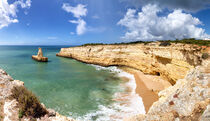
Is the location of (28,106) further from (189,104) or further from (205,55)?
(205,55)

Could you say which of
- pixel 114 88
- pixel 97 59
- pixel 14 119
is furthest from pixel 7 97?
pixel 97 59

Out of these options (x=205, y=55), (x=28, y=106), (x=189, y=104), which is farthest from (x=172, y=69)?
(x=28, y=106)

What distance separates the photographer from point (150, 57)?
21375 millimetres

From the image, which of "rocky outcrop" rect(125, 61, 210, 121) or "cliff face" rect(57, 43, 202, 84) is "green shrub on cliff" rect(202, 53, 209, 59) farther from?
"rocky outcrop" rect(125, 61, 210, 121)

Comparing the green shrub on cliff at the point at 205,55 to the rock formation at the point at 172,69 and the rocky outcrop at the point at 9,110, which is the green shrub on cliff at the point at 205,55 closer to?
the rock formation at the point at 172,69

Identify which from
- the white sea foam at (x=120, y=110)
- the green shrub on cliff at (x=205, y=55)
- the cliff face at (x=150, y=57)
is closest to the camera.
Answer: the white sea foam at (x=120, y=110)

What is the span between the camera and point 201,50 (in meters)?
11.2

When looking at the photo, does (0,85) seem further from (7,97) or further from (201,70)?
(201,70)

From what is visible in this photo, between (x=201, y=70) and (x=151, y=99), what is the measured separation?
6.95 m

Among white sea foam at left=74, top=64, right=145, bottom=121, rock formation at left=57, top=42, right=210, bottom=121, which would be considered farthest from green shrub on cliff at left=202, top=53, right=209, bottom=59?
white sea foam at left=74, top=64, right=145, bottom=121

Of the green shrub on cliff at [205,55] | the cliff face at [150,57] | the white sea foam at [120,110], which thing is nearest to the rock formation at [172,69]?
the cliff face at [150,57]

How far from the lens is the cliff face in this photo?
41.9ft

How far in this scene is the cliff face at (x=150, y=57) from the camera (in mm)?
12773

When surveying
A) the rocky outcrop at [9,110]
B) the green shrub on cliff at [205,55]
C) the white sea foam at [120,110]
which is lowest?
the white sea foam at [120,110]
